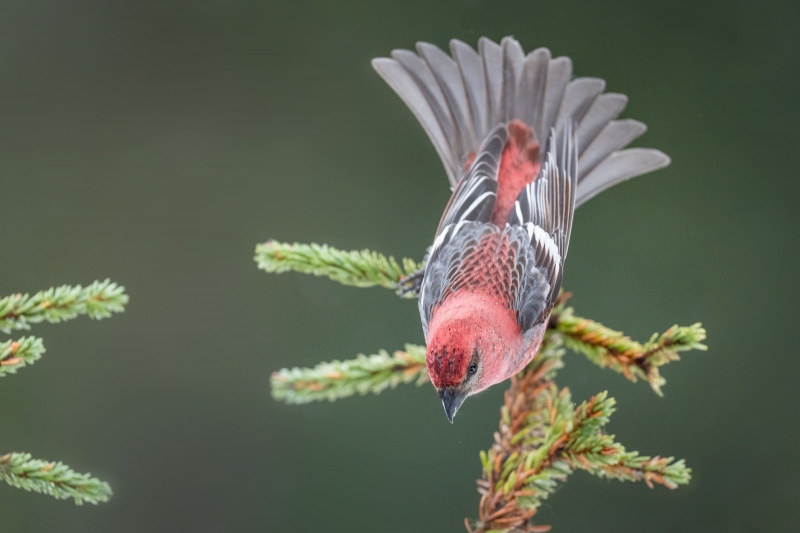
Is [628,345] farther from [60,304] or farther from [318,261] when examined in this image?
[60,304]

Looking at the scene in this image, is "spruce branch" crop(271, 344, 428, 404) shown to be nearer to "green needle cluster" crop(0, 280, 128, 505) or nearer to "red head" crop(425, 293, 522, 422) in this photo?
"red head" crop(425, 293, 522, 422)

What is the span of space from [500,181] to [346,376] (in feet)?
2.65

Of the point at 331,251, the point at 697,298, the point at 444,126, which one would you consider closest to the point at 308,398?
the point at 331,251

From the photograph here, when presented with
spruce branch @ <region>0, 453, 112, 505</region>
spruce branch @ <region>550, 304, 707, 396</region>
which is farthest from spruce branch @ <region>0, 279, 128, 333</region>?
spruce branch @ <region>550, 304, 707, 396</region>

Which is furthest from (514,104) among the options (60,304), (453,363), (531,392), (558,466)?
(60,304)

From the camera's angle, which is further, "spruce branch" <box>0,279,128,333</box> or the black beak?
the black beak

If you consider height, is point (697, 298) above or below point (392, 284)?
above

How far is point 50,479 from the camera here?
60.3 inches

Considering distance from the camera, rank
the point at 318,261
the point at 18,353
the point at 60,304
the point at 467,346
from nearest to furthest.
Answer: the point at 18,353 < the point at 60,304 < the point at 467,346 < the point at 318,261

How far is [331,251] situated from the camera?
228cm

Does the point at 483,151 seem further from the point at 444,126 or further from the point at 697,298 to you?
the point at 697,298

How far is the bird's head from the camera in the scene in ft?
6.17

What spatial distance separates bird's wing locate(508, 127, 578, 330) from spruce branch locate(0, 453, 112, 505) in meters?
1.06

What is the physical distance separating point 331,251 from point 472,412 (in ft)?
3.56
